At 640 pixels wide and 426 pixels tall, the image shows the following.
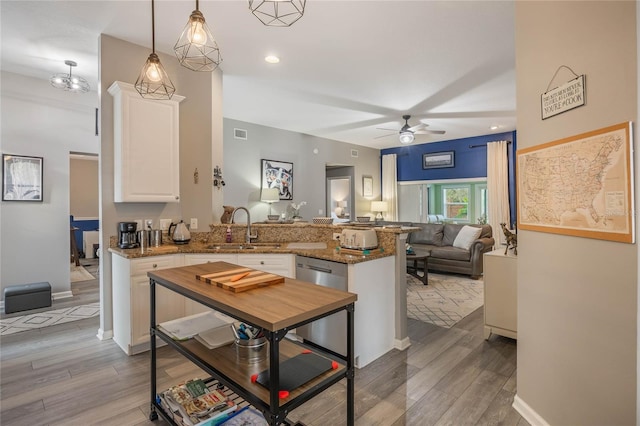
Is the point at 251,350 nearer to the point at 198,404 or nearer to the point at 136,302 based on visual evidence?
the point at 198,404

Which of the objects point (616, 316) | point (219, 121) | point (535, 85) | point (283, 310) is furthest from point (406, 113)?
point (283, 310)

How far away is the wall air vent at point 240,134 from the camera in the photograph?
6078 mm

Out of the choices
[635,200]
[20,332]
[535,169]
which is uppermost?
[535,169]

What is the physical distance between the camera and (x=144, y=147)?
3084 millimetres

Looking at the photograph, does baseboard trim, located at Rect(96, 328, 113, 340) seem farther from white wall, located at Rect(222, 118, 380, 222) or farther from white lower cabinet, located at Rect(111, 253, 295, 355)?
white wall, located at Rect(222, 118, 380, 222)

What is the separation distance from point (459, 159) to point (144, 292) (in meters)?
7.61

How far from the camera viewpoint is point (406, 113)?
572cm

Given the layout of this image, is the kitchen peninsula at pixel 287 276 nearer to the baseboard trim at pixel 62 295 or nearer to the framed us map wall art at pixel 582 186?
the framed us map wall art at pixel 582 186

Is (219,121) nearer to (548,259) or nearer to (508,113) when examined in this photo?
(548,259)

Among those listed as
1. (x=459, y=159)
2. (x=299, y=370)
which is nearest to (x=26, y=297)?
(x=299, y=370)

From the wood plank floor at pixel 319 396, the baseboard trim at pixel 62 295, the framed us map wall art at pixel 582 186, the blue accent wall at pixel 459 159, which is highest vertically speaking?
the blue accent wall at pixel 459 159

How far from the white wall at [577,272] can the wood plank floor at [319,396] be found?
367 millimetres

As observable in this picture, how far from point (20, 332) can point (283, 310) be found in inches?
144

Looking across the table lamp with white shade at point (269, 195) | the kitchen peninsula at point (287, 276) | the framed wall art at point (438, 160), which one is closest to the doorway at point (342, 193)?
the framed wall art at point (438, 160)
